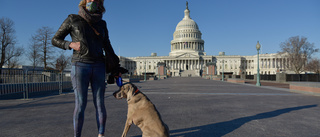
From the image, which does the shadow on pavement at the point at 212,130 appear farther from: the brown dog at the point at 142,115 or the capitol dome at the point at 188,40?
the capitol dome at the point at 188,40

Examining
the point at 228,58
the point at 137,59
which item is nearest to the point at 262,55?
the point at 228,58

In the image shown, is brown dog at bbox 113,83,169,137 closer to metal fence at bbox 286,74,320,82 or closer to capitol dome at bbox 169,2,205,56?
metal fence at bbox 286,74,320,82

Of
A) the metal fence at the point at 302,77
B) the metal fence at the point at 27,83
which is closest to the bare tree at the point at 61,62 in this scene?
the metal fence at the point at 27,83

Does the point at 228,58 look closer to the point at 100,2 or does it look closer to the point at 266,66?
the point at 266,66

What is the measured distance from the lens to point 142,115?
10.2 feet

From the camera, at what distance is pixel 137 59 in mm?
139875

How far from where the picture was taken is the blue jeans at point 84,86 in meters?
3.16

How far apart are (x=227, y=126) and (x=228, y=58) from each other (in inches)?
5218

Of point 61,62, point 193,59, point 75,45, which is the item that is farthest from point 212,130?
point 193,59

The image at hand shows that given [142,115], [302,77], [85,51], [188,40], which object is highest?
[188,40]

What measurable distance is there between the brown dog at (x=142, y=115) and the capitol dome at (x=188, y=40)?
126591mm

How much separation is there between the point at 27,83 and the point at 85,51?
905 cm

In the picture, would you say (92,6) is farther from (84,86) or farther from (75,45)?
(84,86)

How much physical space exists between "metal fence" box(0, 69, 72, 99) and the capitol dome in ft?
385
